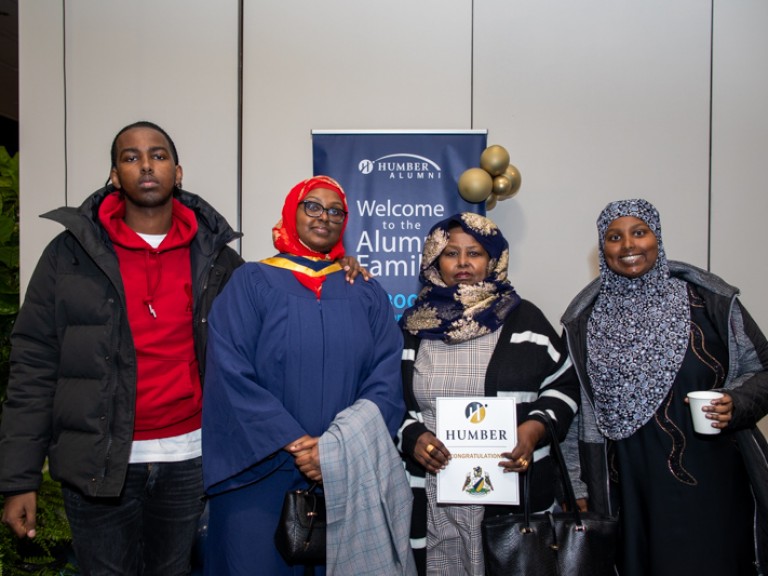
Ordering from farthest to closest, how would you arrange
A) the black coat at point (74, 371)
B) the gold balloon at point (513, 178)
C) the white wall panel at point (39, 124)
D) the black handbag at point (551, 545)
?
the white wall panel at point (39, 124) → the gold balloon at point (513, 178) → the black coat at point (74, 371) → the black handbag at point (551, 545)

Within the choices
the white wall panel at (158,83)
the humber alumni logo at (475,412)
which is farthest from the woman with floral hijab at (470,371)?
the white wall panel at (158,83)

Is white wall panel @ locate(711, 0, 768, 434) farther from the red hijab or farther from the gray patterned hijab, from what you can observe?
the red hijab

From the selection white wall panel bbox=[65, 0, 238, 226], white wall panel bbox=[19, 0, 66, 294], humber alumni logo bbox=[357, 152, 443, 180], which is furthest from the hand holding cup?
white wall panel bbox=[19, 0, 66, 294]

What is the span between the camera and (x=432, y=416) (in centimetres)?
196

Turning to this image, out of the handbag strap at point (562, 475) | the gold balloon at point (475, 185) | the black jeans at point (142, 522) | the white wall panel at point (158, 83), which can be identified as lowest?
the black jeans at point (142, 522)

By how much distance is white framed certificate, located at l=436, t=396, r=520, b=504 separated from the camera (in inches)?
69.4

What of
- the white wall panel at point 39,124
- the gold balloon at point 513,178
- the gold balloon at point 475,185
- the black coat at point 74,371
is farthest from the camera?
the white wall panel at point 39,124

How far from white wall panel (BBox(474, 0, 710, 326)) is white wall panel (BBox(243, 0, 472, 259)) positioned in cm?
19

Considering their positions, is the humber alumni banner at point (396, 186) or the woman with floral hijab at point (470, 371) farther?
the humber alumni banner at point (396, 186)

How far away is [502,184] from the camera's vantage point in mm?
2893

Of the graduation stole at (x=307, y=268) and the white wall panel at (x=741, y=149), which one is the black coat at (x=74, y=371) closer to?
the graduation stole at (x=307, y=268)

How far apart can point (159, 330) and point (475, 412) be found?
3.48ft

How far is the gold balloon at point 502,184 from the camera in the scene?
2.89m

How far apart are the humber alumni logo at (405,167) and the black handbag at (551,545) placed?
5.83 feet
